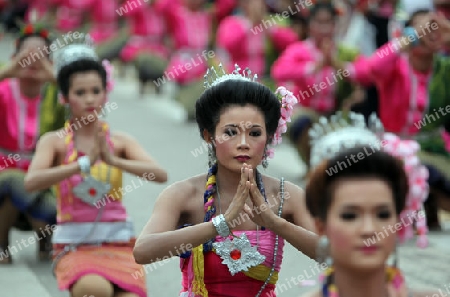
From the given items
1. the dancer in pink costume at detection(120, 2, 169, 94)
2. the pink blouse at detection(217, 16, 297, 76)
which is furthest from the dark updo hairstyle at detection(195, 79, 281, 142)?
the dancer in pink costume at detection(120, 2, 169, 94)

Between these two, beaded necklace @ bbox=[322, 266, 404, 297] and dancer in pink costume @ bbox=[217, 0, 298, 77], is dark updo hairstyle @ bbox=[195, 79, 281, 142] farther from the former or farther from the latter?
dancer in pink costume @ bbox=[217, 0, 298, 77]

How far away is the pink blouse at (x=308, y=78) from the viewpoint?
10.2 m

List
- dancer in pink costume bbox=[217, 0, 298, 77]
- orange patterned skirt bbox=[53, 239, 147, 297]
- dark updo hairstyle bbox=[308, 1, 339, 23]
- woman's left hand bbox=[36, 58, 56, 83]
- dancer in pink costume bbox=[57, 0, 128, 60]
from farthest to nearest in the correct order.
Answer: dancer in pink costume bbox=[57, 0, 128, 60], dancer in pink costume bbox=[217, 0, 298, 77], dark updo hairstyle bbox=[308, 1, 339, 23], woman's left hand bbox=[36, 58, 56, 83], orange patterned skirt bbox=[53, 239, 147, 297]

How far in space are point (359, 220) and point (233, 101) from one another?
1.34 metres

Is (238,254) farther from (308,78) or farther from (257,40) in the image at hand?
(257,40)

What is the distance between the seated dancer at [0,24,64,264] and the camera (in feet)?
24.4

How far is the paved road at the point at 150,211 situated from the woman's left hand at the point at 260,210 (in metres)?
2.79

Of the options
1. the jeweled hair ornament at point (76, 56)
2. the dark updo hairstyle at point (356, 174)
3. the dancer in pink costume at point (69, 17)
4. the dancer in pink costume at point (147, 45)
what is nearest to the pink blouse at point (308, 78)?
the jeweled hair ornament at point (76, 56)

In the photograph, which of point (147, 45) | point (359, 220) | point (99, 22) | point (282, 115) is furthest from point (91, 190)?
point (99, 22)

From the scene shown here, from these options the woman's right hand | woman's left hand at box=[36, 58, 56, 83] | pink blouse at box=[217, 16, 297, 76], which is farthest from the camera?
pink blouse at box=[217, 16, 297, 76]

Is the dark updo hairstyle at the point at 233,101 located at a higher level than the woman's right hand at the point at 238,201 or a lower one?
higher

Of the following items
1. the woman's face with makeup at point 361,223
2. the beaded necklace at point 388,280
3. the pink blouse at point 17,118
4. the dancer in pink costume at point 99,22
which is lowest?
the beaded necklace at point 388,280

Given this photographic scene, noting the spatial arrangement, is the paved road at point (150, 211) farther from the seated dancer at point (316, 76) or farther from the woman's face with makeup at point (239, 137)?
the woman's face with makeup at point (239, 137)

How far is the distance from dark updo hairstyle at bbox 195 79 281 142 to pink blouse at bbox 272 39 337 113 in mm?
5561
